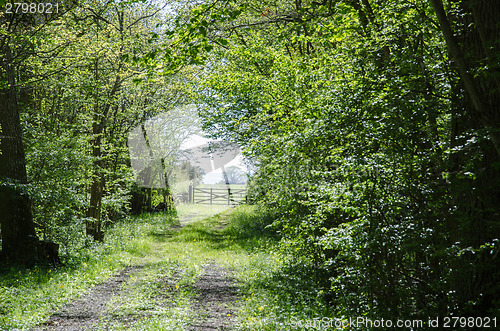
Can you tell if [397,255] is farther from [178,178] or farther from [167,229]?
[178,178]

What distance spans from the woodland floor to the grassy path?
0.05ft

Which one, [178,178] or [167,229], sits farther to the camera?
[178,178]

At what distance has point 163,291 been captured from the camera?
26.1ft

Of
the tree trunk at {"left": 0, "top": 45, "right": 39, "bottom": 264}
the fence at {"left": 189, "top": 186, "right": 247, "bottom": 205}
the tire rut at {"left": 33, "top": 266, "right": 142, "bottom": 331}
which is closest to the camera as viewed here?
the tire rut at {"left": 33, "top": 266, "right": 142, "bottom": 331}

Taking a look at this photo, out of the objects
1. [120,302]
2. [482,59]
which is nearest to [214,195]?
[120,302]

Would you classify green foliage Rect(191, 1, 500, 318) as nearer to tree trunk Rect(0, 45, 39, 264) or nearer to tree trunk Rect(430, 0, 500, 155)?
tree trunk Rect(430, 0, 500, 155)

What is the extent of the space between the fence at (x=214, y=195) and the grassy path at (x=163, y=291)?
19341mm

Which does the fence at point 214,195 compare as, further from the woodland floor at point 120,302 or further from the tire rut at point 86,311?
the tire rut at point 86,311

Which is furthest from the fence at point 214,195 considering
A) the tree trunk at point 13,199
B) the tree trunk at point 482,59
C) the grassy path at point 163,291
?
the tree trunk at point 482,59

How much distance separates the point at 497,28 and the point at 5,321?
762 cm

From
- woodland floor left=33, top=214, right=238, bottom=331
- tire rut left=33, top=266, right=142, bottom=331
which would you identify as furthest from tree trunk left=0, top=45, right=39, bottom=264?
tire rut left=33, top=266, right=142, bottom=331

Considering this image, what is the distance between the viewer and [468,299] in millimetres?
3658

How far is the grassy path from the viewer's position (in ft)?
19.8

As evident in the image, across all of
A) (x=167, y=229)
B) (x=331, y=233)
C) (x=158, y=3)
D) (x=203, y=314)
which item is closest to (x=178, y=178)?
(x=167, y=229)
